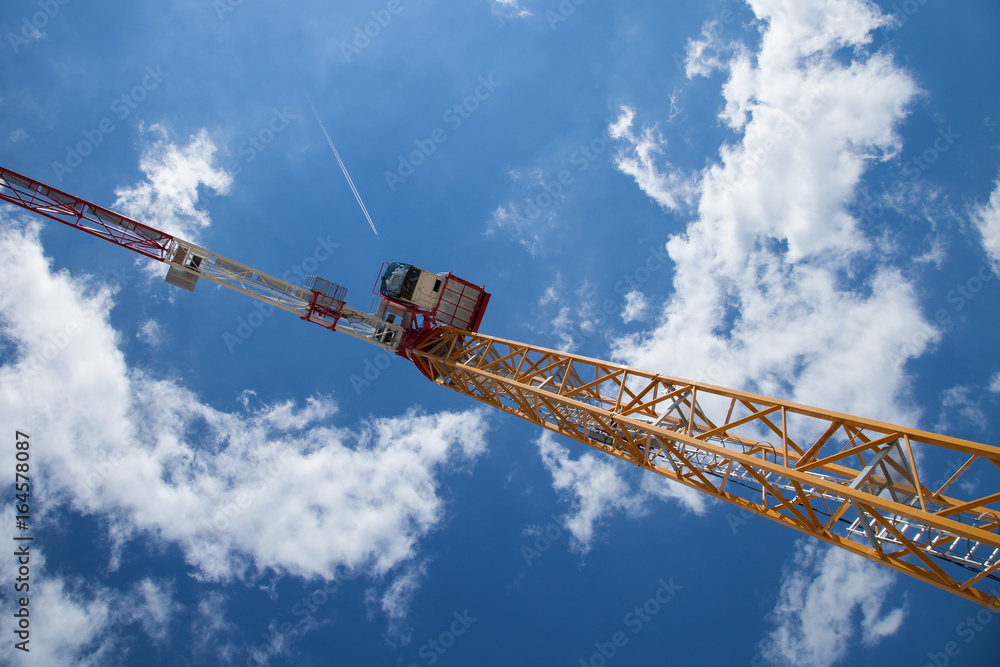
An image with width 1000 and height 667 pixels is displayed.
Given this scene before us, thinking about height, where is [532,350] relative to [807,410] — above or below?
above

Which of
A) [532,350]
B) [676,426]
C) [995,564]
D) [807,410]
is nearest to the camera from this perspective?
[995,564]

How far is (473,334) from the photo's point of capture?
26.9 m

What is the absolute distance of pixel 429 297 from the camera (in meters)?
27.4

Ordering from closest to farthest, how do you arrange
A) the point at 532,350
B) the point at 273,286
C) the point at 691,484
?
1. the point at 691,484
2. the point at 532,350
3. the point at 273,286

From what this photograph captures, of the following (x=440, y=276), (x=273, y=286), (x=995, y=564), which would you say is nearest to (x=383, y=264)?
(x=440, y=276)

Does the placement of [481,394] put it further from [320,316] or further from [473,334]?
[320,316]

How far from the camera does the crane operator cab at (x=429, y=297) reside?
2705 centimetres

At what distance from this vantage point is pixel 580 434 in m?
21.1

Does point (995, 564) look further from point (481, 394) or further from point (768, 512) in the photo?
point (481, 394)

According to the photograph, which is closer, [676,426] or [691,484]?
[691,484]

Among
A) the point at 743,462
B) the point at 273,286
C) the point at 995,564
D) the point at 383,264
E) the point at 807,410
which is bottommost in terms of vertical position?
the point at 995,564

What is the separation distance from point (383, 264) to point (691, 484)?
19694 millimetres

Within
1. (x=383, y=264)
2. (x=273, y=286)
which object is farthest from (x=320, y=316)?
(x=383, y=264)

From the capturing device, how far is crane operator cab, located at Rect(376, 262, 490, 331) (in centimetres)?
2705
